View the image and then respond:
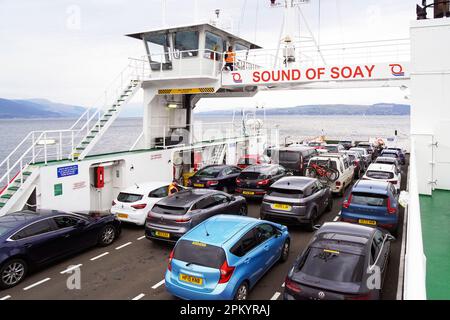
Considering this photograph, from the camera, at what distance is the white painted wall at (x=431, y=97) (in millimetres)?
9039

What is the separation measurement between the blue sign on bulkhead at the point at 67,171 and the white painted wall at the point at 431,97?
10.3 m

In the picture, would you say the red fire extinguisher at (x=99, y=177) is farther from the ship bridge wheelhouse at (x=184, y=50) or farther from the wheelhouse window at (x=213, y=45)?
the wheelhouse window at (x=213, y=45)

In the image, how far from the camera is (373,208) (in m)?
9.34

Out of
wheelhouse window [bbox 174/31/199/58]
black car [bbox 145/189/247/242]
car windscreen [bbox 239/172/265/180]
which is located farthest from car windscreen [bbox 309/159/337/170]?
wheelhouse window [bbox 174/31/199/58]

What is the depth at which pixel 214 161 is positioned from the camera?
66.4 ft

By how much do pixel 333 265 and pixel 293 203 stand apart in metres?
4.71

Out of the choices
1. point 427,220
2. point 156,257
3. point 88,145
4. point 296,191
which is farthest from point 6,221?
point 427,220

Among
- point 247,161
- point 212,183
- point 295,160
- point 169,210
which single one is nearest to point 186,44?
point 212,183

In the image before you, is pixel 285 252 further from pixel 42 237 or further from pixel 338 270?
pixel 42 237

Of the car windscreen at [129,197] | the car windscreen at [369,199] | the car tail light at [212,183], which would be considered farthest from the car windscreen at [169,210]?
the car tail light at [212,183]

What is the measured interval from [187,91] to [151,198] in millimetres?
6861

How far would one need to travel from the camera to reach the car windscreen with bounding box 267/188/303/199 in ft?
34.3

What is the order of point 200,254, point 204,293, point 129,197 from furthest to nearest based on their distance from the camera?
point 129,197, point 200,254, point 204,293

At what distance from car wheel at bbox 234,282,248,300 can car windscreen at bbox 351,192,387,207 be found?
458cm
